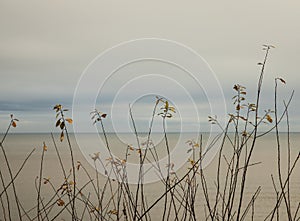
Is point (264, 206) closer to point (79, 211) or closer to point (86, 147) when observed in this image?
point (79, 211)

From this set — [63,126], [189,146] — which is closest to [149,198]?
[189,146]

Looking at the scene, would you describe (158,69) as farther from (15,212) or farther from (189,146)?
(15,212)

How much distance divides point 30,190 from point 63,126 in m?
8.30

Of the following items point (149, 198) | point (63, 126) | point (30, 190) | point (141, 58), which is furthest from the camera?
point (30, 190)

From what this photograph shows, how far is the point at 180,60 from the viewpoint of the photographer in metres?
2.89

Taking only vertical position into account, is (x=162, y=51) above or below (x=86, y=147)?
above

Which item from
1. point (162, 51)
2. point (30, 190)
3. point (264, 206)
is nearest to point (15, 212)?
point (30, 190)

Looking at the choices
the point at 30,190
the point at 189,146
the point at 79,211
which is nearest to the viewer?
the point at 189,146

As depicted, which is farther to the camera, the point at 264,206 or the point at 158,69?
the point at 264,206

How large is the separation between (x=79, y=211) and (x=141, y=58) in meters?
4.85

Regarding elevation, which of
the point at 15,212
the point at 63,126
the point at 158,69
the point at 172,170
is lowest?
the point at 15,212

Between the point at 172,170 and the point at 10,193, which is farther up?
the point at 172,170

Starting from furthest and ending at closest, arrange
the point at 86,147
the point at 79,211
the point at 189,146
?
1. the point at 79,211
2. the point at 86,147
3. the point at 189,146

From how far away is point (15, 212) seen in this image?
755 cm
